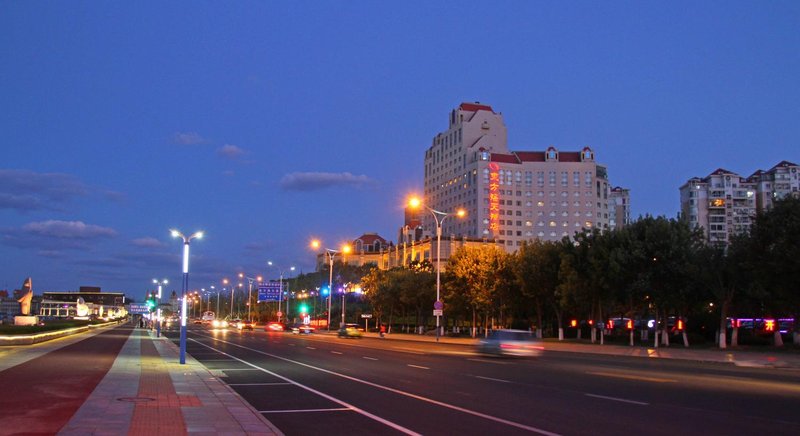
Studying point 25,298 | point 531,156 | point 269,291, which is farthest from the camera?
point 531,156

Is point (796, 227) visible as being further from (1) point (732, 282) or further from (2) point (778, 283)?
(1) point (732, 282)

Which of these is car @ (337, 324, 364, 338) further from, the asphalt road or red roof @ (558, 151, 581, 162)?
red roof @ (558, 151, 581, 162)

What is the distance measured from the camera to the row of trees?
40906 millimetres

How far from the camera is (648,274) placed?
48500 millimetres

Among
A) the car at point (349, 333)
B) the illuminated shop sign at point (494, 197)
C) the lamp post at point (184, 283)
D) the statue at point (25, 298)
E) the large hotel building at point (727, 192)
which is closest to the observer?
the lamp post at point (184, 283)

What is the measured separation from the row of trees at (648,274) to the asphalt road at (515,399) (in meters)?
14.9

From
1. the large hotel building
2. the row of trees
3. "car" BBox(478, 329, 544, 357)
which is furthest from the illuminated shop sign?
"car" BBox(478, 329, 544, 357)

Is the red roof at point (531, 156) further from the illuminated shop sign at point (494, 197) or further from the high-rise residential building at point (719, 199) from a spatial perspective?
the high-rise residential building at point (719, 199)

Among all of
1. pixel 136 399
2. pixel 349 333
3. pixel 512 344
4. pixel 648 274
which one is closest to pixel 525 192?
pixel 349 333

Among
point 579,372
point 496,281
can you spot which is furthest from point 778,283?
point 496,281

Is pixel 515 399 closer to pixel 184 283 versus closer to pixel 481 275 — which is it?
pixel 184 283

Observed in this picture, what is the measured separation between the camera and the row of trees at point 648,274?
4091cm

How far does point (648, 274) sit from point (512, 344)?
1829 cm

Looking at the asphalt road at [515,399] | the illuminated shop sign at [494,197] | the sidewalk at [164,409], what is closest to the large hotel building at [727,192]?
the illuminated shop sign at [494,197]
